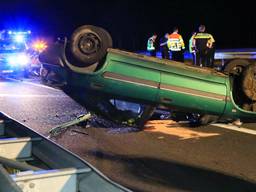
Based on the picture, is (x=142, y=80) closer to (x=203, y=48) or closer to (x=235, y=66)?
(x=235, y=66)

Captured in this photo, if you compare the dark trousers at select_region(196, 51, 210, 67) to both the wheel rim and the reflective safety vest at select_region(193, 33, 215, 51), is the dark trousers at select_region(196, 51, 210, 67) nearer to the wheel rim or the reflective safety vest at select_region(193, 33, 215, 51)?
the reflective safety vest at select_region(193, 33, 215, 51)

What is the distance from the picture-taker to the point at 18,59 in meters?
22.4

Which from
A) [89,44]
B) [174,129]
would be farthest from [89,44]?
[174,129]

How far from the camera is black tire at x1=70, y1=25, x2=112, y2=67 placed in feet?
21.7

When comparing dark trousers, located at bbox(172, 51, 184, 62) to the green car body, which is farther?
dark trousers, located at bbox(172, 51, 184, 62)

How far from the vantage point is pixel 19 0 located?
78812 millimetres

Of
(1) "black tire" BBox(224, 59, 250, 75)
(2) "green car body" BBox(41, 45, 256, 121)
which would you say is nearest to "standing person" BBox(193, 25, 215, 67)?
(1) "black tire" BBox(224, 59, 250, 75)

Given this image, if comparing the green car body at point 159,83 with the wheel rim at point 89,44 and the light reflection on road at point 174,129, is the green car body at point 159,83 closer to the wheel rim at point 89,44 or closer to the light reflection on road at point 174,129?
the wheel rim at point 89,44

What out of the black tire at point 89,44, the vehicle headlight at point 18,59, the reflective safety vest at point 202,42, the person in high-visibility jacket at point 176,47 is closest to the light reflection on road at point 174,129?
the black tire at point 89,44

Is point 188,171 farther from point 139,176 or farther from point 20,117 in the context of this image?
point 20,117

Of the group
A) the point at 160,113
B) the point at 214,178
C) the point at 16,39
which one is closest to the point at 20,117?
the point at 160,113

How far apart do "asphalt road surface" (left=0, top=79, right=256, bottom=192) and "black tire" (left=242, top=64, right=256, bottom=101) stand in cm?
81

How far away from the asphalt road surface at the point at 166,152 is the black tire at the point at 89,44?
4.28ft

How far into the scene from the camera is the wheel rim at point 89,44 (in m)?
6.61
